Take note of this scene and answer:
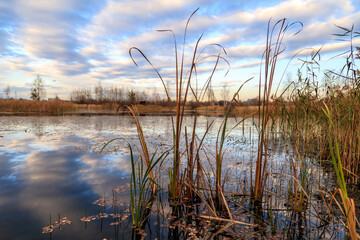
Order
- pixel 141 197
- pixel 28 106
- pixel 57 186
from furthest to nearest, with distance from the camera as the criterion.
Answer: pixel 28 106 → pixel 57 186 → pixel 141 197

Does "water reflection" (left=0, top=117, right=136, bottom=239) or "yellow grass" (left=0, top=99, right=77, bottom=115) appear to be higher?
"yellow grass" (left=0, top=99, right=77, bottom=115)

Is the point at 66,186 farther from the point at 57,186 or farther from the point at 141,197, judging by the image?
the point at 141,197

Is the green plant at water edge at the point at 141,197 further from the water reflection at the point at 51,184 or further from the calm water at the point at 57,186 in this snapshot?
the water reflection at the point at 51,184

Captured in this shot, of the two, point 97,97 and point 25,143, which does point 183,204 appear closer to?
point 25,143

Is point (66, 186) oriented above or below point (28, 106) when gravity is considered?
below

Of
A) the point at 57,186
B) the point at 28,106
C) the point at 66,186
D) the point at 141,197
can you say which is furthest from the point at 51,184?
the point at 28,106

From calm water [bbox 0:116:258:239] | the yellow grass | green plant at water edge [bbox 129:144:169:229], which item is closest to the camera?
green plant at water edge [bbox 129:144:169:229]

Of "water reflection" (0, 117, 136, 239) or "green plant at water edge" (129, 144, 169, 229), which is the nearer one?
"green plant at water edge" (129, 144, 169, 229)

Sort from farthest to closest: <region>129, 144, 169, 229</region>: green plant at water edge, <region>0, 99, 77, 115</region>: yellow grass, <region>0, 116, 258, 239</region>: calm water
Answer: <region>0, 99, 77, 115</region>: yellow grass
<region>0, 116, 258, 239</region>: calm water
<region>129, 144, 169, 229</region>: green plant at water edge

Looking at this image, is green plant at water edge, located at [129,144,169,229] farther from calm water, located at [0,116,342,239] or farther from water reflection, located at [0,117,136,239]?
water reflection, located at [0,117,136,239]

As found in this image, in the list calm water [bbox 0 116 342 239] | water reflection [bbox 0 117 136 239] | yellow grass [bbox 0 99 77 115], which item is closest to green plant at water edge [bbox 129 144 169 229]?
calm water [bbox 0 116 342 239]

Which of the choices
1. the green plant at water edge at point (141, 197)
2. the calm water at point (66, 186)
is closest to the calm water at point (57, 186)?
the calm water at point (66, 186)

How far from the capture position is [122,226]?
6.74 ft

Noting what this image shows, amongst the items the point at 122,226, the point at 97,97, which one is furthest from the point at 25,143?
the point at 97,97
